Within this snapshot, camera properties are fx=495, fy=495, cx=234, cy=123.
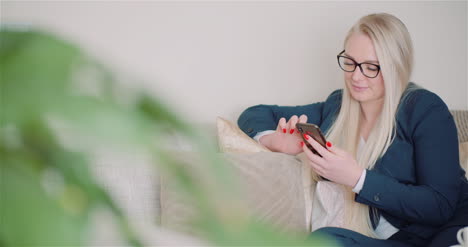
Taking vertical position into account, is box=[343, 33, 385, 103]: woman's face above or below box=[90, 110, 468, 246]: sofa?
above

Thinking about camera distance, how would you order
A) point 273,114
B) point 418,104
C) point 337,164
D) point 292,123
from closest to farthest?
point 337,164
point 418,104
point 292,123
point 273,114

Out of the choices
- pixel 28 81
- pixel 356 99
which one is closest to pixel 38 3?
pixel 356 99

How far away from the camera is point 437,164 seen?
5.24 ft

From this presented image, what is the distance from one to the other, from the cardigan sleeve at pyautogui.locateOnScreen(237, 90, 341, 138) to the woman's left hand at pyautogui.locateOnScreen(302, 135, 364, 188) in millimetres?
508

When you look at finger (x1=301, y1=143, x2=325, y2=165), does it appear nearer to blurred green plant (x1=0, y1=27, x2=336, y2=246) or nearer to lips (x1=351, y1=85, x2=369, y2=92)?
lips (x1=351, y1=85, x2=369, y2=92)

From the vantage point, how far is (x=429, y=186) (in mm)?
1615

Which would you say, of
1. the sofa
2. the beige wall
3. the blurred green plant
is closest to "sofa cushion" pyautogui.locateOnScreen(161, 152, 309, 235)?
the sofa

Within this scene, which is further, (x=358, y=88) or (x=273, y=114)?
(x=273, y=114)

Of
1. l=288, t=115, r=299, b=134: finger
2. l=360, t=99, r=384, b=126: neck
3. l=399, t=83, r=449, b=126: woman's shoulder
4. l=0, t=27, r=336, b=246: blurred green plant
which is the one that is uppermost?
l=0, t=27, r=336, b=246: blurred green plant

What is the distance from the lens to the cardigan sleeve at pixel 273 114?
7.00 feet

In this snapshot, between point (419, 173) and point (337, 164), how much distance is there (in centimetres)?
32

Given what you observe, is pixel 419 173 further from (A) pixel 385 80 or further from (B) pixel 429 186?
(A) pixel 385 80

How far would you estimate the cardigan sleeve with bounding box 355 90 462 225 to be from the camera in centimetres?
159

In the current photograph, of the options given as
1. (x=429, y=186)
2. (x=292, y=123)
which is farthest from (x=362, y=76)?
(x=429, y=186)
